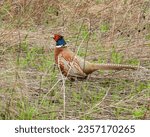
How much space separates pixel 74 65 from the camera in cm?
513

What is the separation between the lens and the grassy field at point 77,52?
464 centimetres

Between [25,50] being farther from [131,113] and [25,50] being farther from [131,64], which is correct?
[131,113]

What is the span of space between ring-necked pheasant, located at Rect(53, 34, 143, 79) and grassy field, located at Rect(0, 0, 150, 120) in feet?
0.27

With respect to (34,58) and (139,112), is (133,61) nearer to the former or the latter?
(34,58)

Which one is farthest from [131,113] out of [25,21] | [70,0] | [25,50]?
[70,0]

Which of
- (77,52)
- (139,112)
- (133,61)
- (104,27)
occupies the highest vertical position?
(104,27)

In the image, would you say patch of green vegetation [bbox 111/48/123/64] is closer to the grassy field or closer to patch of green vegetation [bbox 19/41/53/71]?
the grassy field

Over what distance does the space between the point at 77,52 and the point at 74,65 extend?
115mm

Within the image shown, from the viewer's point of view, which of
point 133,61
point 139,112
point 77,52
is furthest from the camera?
point 133,61

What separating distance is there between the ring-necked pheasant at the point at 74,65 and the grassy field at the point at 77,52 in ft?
0.27

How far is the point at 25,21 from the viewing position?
22.6 feet

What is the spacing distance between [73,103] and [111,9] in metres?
2.59

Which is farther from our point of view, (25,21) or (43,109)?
(25,21)

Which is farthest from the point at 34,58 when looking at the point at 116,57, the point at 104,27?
the point at 104,27
